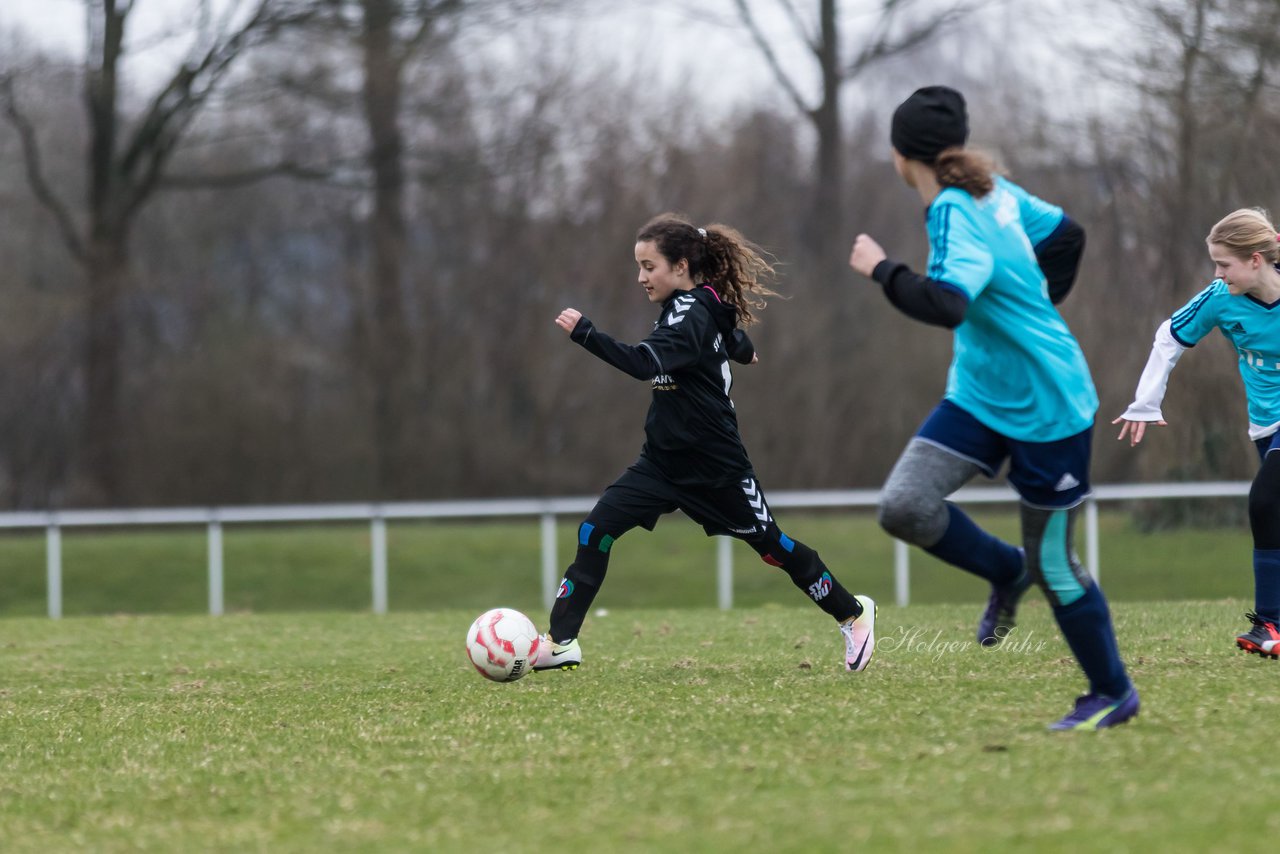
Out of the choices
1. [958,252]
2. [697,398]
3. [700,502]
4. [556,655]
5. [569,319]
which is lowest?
[556,655]

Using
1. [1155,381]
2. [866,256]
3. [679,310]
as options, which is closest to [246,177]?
[679,310]

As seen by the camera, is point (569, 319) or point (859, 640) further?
point (859, 640)

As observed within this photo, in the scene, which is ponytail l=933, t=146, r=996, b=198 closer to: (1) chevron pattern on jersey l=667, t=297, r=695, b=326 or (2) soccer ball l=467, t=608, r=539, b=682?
(1) chevron pattern on jersey l=667, t=297, r=695, b=326

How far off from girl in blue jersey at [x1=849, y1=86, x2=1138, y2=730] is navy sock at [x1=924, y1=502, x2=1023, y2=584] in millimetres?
438

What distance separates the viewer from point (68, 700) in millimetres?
6492

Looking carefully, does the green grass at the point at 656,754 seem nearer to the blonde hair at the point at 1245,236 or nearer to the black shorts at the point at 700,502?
the black shorts at the point at 700,502

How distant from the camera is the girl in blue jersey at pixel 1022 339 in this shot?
14.9 feet

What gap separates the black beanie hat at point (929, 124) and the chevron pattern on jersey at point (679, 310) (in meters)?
1.71

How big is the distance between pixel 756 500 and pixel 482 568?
1430cm

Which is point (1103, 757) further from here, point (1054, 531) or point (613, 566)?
point (613, 566)

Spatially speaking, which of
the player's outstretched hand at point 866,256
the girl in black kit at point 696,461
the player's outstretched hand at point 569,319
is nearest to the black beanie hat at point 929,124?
the player's outstretched hand at point 866,256

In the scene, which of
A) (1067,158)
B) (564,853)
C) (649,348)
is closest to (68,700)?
(649,348)

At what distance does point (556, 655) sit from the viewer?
6395 mm

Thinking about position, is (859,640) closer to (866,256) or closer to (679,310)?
(679,310)
